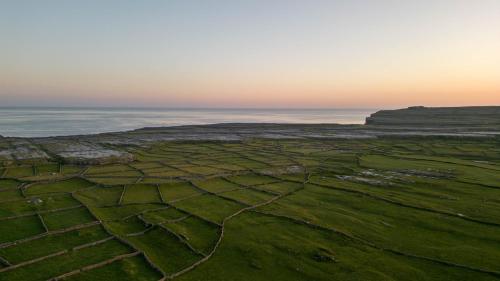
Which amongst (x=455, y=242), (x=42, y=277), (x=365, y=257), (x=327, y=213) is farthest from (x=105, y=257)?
(x=455, y=242)

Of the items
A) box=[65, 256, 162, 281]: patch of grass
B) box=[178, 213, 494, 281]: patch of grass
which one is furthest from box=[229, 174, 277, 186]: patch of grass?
box=[65, 256, 162, 281]: patch of grass

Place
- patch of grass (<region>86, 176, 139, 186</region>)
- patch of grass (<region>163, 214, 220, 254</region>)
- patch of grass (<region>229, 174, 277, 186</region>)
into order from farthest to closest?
patch of grass (<region>229, 174, 277, 186</region>) < patch of grass (<region>86, 176, 139, 186</region>) < patch of grass (<region>163, 214, 220, 254</region>)

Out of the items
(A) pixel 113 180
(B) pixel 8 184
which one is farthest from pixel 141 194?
(B) pixel 8 184

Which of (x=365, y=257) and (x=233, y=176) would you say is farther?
(x=233, y=176)

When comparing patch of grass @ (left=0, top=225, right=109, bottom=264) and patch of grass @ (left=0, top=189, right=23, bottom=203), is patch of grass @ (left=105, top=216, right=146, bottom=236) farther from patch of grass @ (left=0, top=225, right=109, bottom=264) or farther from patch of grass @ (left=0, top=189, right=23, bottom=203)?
patch of grass @ (left=0, top=189, right=23, bottom=203)

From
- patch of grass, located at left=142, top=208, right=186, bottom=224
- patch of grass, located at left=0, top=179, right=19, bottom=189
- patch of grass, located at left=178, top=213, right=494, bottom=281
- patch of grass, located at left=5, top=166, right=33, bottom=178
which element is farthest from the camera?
patch of grass, located at left=5, top=166, right=33, bottom=178

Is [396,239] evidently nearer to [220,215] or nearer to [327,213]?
[327,213]

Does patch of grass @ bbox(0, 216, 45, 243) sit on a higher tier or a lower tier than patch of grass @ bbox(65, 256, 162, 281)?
higher

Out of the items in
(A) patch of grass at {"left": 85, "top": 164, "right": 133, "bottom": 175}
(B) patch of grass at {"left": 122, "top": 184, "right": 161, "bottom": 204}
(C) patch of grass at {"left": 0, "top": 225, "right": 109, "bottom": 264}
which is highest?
(A) patch of grass at {"left": 85, "top": 164, "right": 133, "bottom": 175}

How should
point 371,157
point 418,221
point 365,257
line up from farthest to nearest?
point 371,157 < point 418,221 < point 365,257
